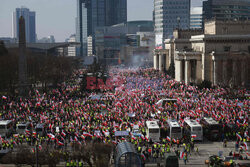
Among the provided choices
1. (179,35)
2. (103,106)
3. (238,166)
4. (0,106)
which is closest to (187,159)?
(238,166)

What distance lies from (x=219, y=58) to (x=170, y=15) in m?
109

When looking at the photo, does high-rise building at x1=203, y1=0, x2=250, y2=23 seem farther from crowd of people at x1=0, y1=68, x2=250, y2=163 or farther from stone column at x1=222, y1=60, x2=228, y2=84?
crowd of people at x1=0, y1=68, x2=250, y2=163

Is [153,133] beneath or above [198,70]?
beneath

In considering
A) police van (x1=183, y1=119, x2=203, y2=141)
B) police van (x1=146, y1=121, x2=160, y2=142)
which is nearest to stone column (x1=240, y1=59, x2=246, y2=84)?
police van (x1=183, y1=119, x2=203, y2=141)

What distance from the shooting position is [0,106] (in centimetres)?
5316

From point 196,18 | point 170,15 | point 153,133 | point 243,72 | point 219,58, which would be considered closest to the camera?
point 153,133

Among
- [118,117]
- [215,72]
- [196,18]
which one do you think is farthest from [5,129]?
[196,18]

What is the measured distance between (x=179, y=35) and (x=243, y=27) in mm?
24742

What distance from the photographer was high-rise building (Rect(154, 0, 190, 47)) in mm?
180875

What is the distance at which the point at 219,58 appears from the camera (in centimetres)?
7594

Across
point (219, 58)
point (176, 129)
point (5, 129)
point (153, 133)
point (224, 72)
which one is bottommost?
point (5, 129)

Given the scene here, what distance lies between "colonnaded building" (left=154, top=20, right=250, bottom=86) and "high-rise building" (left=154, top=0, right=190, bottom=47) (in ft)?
298

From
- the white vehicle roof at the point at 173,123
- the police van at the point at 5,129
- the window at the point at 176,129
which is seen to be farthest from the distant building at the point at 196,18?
the police van at the point at 5,129

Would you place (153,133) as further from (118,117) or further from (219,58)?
(219,58)
